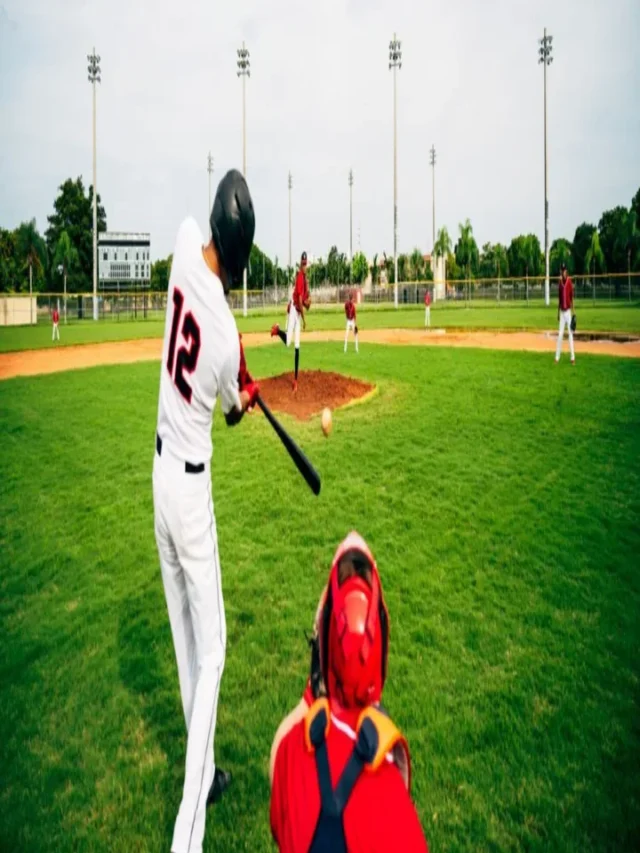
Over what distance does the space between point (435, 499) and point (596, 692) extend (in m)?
3.32

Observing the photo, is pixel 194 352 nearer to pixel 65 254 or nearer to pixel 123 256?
pixel 123 256

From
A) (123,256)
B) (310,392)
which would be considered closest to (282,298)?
(123,256)

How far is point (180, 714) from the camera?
12.9 feet

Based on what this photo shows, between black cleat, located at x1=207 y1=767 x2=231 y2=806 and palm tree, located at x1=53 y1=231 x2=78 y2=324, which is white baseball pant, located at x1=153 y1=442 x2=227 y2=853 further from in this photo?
palm tree, located at x1=53 y1=231 x2=78 y2=324

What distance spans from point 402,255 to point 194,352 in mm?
93252

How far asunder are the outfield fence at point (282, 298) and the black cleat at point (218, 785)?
41.3m

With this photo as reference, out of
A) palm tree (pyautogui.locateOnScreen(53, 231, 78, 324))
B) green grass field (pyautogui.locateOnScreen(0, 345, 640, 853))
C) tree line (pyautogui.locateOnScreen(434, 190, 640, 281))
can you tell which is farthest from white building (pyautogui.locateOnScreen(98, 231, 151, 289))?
green grass field (pyautogui.locateOnScreen(0, 345, 640, 853))

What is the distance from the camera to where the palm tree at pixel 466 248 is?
253 ft

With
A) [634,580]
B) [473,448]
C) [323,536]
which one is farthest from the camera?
[473,448]

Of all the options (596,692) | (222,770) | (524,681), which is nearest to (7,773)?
(222,770)

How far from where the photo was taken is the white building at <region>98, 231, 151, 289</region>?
5822cm

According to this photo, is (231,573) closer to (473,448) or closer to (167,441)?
(167,441)

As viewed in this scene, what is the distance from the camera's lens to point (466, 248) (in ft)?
257

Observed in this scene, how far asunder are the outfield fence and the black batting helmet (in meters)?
41.1
